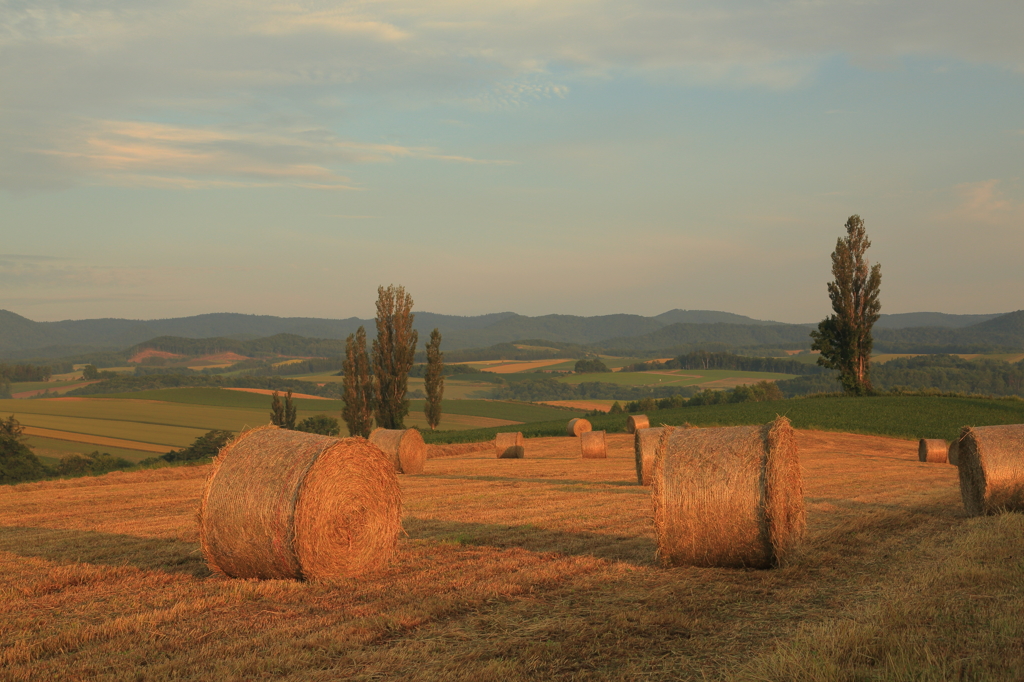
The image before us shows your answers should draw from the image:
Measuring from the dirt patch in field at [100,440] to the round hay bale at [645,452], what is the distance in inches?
1694

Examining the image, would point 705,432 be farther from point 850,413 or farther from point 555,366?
point 555,366

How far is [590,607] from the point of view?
7.25m

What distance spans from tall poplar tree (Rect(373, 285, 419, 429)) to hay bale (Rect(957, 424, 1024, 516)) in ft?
128

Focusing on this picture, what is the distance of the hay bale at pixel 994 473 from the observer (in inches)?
506

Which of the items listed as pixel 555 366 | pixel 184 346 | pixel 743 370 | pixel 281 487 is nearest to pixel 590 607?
pixel 281 487

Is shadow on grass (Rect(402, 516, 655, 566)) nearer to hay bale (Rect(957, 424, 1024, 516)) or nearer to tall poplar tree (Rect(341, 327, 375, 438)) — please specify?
hay bale (Rect(957, 424, 1024, 516))

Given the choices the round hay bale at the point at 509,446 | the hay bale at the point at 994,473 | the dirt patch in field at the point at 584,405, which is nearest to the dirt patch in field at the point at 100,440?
the round hay bale at the point at 509,446

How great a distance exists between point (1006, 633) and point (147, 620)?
7327 millimetres

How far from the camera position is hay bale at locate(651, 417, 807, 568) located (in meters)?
8.95

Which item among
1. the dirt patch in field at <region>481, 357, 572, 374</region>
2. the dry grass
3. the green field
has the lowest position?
the green field

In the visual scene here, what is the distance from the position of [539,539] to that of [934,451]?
21.6 meters

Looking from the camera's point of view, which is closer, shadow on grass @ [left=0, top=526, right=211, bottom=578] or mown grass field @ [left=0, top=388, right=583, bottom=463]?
shadow on grass @ [left=0, top=526, right=211, bottom=578]

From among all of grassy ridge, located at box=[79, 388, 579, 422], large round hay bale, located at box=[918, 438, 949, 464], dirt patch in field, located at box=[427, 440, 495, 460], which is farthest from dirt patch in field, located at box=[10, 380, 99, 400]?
large round hay bale, located at box=[918, 438, 949, 464]

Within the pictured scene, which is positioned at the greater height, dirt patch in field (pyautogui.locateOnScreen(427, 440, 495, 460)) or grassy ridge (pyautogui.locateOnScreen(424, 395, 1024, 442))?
grassy ridge (pyautogui.locateOnScreen(424, 395, 1024, 442))
